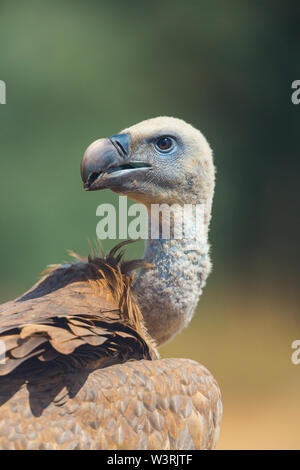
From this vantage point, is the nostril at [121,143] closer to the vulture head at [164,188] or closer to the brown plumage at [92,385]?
the vulture head at [164,188]

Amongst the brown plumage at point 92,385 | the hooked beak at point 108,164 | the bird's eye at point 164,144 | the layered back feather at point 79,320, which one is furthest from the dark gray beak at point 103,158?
the brown plumage at point 92,385

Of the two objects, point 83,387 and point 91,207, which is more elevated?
point 91,207

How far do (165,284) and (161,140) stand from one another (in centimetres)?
52

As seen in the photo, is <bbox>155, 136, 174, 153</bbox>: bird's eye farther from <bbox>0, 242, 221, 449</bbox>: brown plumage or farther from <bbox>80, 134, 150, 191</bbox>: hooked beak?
<bbox>0, 242, 221, 449</bbox>: brown plumage

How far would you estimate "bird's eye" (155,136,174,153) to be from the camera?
2.41 m

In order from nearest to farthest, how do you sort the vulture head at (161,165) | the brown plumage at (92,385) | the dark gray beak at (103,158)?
the brown plumage at (92,385) → the dark gray beak at (103,158) → the vulture head at (161,165)

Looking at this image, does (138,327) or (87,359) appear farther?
(138,327)

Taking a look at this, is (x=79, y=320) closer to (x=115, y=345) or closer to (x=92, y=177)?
(x=115, y=345)

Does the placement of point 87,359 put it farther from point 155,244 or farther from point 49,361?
point 155,244

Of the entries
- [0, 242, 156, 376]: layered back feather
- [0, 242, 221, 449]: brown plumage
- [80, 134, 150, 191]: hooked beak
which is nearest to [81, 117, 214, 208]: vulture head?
[80, 134, 150, 191]: hooked beak

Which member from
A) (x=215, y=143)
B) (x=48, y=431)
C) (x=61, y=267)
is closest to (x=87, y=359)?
(x=48, y=431)

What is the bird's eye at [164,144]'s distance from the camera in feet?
7.89

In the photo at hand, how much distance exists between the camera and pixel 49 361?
1.74 metres

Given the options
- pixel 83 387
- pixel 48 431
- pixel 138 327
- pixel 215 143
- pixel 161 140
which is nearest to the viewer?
pixel 48 431
